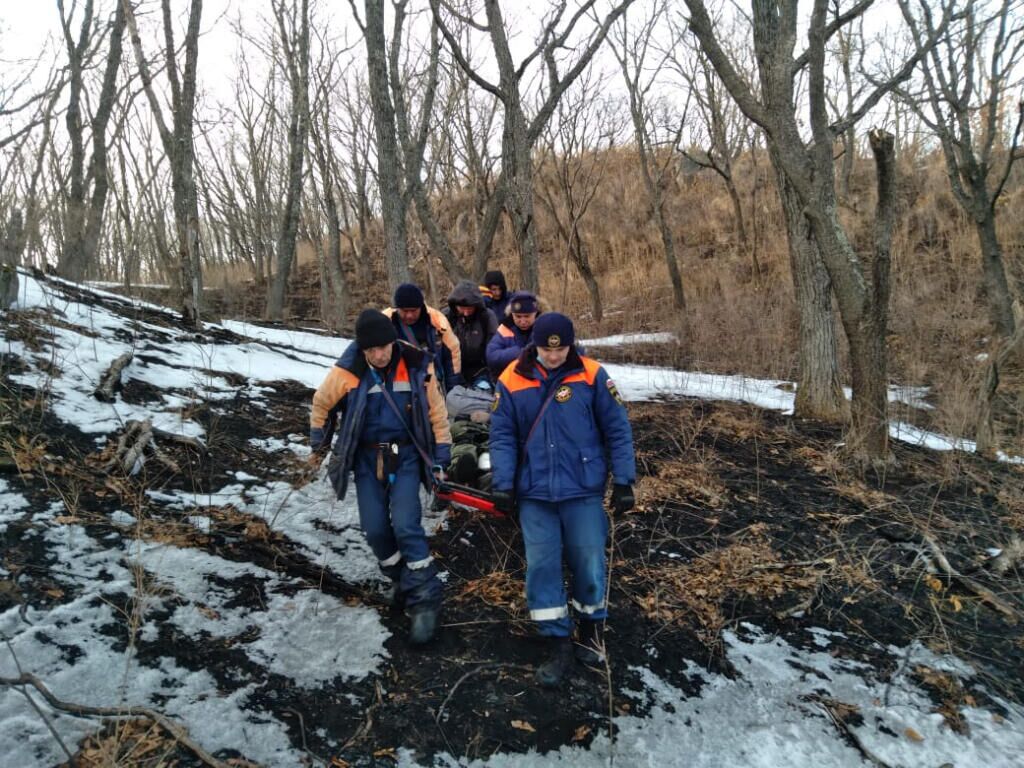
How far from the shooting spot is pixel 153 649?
2.61 meters

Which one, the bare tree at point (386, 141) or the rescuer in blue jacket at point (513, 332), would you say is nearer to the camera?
the rescuer in blue jacket at point (513, 332)

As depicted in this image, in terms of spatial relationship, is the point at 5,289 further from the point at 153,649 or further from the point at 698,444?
the point at 698,444

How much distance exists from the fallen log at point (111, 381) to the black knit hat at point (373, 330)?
2912 millimetres

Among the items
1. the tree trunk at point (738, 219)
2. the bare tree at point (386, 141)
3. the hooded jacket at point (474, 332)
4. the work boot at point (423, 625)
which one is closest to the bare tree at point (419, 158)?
the bare tree at point (386, 141)

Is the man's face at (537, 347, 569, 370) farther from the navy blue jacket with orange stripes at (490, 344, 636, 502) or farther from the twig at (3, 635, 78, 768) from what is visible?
the twig at (3, 635, 78, 768)

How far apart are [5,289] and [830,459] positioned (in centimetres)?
807

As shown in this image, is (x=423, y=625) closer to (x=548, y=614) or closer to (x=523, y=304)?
(x=548, y=614)

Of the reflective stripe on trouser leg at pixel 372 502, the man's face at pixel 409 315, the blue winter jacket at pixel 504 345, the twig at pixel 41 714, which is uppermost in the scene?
the man's face at pixel 409 315

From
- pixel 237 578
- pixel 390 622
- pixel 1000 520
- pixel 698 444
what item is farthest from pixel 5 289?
pixel 1000 520

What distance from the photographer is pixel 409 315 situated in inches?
176

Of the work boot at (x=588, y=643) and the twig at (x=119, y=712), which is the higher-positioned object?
the twig at (x=119, y=712)

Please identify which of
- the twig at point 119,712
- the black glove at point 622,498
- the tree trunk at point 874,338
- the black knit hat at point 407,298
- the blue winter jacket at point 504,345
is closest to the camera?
the twig at point 119,712

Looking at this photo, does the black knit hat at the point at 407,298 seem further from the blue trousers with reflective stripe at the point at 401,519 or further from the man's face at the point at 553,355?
the man's face at the point at 553,355

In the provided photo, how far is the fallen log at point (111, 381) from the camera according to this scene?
466cm
